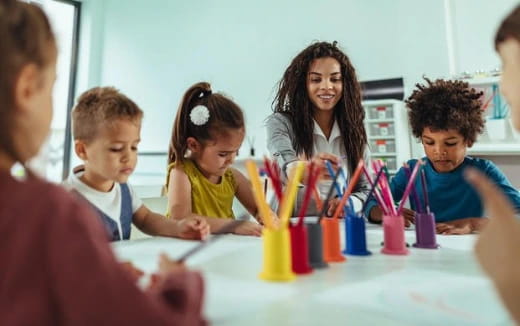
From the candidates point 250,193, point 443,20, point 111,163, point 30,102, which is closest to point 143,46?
point 443,20

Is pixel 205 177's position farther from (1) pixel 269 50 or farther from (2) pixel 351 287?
(1) pixel 269 50

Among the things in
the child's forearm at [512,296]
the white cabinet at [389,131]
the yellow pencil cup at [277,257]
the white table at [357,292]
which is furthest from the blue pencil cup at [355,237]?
the white cabinet at [389,131]

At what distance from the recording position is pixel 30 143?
0.28 metres

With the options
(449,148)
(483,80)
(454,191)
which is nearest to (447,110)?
(449,148)

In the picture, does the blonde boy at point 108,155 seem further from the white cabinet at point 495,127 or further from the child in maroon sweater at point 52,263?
the white cabinet at point 495,127

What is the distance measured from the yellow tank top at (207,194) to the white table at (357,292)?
0.39m

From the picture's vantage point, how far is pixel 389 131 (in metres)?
2.03

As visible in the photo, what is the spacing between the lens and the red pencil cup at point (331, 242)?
1.62ft

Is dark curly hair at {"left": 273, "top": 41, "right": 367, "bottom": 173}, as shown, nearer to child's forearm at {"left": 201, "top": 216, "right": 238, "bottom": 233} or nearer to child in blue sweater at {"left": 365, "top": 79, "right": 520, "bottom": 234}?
child in blue sweater at {"left": 365, "top": 79, "right": 520, "bottom": 234}

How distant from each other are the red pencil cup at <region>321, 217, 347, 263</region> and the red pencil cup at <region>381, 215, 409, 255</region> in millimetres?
82

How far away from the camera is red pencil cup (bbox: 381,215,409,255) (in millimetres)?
531

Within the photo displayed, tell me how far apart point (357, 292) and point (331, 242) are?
0.47ft

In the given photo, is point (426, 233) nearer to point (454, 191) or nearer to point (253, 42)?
point (454, 191)

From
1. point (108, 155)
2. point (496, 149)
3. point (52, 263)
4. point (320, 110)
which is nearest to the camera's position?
point (52, 263)
